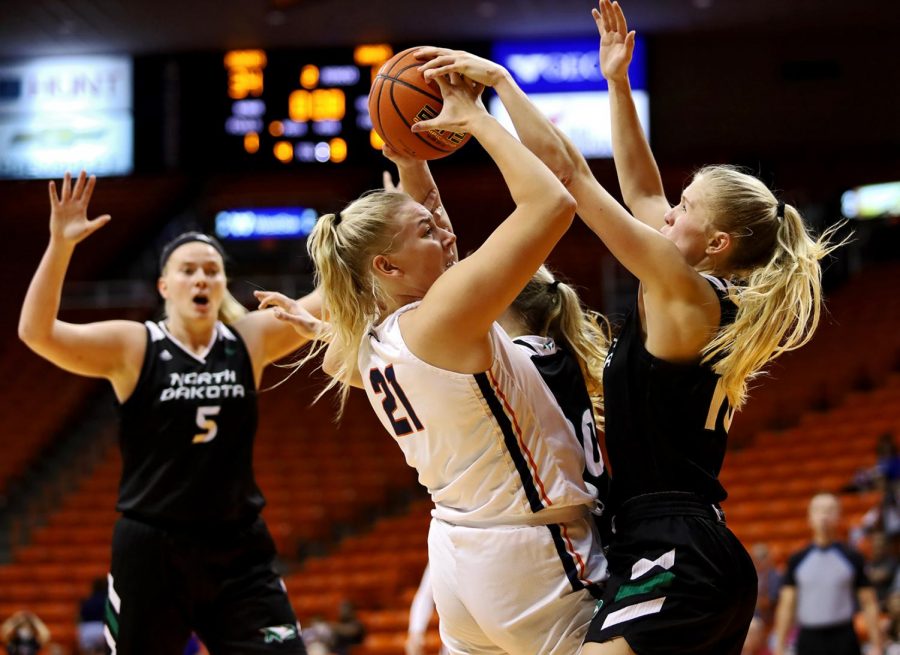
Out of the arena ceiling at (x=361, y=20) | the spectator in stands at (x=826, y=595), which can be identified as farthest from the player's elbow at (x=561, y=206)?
the arena ceiling at (x=361, y=20)

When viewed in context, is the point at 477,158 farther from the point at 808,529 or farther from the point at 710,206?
the point at 710,206

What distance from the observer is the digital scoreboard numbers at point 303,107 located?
13.3m

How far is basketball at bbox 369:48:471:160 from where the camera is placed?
3.04 meters

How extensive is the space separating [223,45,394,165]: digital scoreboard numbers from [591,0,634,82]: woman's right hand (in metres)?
10.2

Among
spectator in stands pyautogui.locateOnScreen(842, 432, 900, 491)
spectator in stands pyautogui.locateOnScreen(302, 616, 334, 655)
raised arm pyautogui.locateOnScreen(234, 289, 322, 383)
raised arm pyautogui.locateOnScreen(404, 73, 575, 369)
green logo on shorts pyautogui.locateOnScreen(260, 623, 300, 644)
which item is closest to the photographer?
raised arm pyautogui.locateOnScreen(404, 73, 575, 369)

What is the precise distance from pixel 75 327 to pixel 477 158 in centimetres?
996

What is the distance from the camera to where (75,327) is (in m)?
4.04

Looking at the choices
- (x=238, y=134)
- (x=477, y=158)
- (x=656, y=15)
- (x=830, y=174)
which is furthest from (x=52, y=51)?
(x=830, y=174)

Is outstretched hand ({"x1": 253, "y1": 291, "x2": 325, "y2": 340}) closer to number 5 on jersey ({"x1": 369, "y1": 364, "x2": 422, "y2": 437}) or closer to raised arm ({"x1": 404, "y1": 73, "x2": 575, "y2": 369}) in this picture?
number 5 on jersey ({"x1": 369, "y1": 364, "x2": 422, "y2": 437})

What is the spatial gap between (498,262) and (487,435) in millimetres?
427

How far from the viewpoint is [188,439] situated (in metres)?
4.06

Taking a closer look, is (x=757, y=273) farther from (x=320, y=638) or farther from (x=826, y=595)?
(x=320, y=638)

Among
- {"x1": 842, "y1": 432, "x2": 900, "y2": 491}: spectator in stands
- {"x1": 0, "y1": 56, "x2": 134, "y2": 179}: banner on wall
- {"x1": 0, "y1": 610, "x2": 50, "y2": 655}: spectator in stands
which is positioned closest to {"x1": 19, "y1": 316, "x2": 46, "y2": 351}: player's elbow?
{"x1": 0, "y1": 610, "x2": 50, "y2": 655}: spectator in stands

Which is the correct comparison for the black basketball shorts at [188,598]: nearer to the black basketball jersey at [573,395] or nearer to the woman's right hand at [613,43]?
the black basketball jersey at [573,395]
